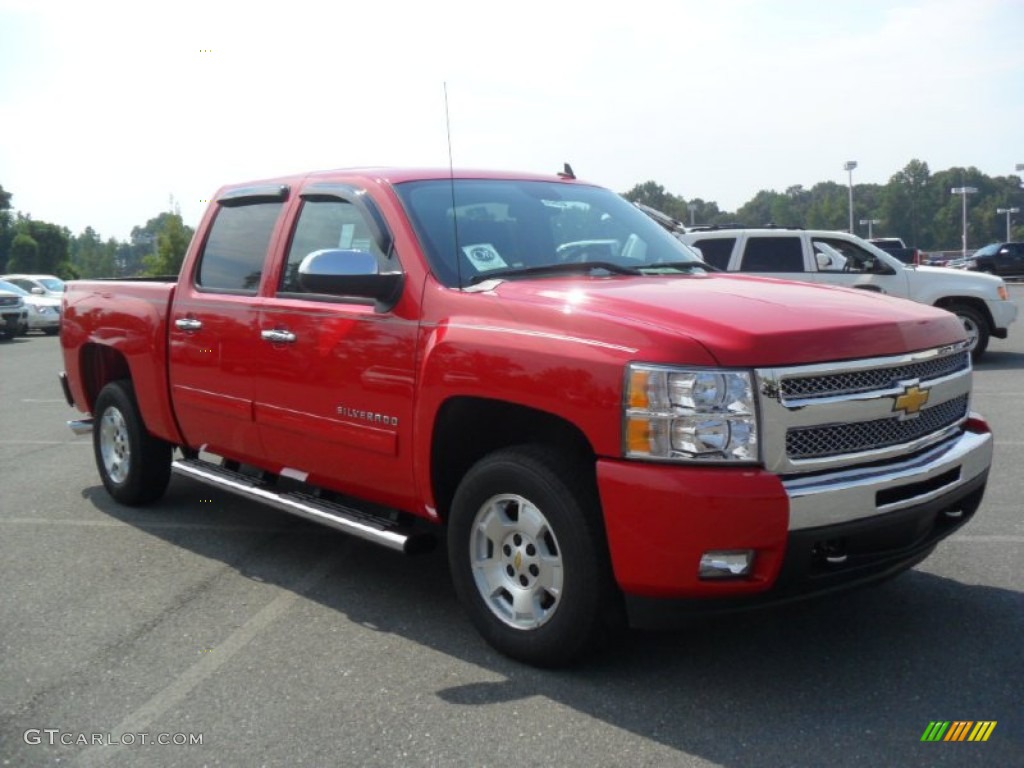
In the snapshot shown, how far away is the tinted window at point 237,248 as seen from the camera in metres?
5.68

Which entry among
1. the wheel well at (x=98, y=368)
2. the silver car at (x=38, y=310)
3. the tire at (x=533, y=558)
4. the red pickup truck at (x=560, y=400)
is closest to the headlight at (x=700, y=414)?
the red pickup truck at (x=560, y=400)

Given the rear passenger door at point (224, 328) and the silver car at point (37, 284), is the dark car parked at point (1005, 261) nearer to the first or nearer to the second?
the silver car at point (37, 284)

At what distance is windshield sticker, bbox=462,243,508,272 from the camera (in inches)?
186

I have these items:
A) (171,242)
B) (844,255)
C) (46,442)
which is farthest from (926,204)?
(46,442)

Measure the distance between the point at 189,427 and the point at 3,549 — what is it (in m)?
1.26

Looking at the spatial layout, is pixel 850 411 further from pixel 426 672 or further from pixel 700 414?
pixel 426 672

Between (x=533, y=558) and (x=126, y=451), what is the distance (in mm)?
3783

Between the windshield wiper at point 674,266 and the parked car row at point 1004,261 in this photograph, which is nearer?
the windshield wiper at point 674,266

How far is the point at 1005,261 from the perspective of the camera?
46.0m

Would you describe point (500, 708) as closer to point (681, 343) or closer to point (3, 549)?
point (681, 343)

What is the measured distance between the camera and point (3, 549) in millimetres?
6152

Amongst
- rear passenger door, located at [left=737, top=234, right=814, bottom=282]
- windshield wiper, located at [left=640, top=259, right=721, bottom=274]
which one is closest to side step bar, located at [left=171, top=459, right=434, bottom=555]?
windshield wiper, located at [left=640, top=259, right=721, bottom=274]

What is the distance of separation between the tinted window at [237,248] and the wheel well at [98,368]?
4.38ft

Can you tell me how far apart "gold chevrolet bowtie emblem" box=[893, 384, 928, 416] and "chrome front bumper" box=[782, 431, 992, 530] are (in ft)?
0.60
